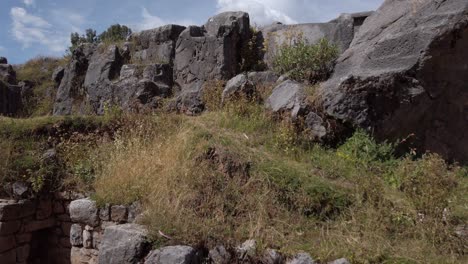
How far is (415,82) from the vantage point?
729cm

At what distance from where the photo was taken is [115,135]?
25.0 feet

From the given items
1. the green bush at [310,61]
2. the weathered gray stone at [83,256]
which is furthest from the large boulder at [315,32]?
the weathered gray stone at [83,256]

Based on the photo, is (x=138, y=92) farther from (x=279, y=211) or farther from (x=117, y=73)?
(x=279, y=211)

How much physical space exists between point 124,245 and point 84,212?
138cm

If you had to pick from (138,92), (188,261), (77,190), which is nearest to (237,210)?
(188,261)

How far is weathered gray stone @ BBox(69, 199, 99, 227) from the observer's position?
6.21 metres

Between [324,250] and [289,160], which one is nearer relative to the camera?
[324,250]

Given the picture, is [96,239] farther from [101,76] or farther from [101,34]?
[101,34]

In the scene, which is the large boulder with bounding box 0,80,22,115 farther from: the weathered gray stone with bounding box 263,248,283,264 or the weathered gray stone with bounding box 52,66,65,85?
the weathered gray stone with bounding box 263,248,283,264

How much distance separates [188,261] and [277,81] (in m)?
4.45

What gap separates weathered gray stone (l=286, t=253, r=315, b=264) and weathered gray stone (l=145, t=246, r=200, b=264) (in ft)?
3.06

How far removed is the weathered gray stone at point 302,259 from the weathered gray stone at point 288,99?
3006 mm

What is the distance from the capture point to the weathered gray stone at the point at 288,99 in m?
7.42

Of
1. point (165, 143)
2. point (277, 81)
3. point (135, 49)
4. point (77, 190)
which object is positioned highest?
point (135, 49)
